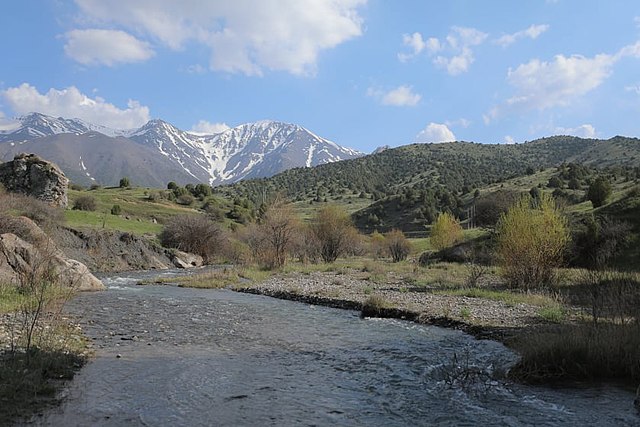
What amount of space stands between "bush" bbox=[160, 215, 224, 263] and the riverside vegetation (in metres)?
0.15

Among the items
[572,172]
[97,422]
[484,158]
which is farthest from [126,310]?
[484,158]

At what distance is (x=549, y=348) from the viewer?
1263cm

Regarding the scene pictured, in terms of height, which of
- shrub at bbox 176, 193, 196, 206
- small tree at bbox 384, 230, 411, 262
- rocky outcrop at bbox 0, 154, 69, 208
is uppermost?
shrub at bbox 176, 193, 196, 206

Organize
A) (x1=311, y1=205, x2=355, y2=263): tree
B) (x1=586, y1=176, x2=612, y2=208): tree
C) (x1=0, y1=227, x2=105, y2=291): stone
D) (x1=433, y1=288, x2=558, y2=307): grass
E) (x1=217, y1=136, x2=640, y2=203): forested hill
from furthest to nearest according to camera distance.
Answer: (x1=217, y1=136, x2=640, y2=203): forested hill
(x1=311, y1=205, x2=355, y2=263): tree
(x1=586, y1=176, x2=612, y2=208): tree
(x1=0, y1=227, x2=105, y2=291): stone
(x1=433, y1=288, x2=558, y2=307): grass

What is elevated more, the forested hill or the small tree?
the forested hill

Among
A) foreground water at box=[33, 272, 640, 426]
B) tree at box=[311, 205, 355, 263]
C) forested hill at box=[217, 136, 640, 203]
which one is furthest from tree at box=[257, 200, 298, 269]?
forested hill at box=[217, 136, 640, 203]

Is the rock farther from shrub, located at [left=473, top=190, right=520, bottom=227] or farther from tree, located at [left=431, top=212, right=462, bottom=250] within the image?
shrub, located at [left=473, top=190, right=520, bottom=227]

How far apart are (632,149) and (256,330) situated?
150361 mm

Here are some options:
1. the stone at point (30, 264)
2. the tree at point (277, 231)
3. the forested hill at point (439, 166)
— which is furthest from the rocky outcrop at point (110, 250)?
the forested hill at point (439, 166)

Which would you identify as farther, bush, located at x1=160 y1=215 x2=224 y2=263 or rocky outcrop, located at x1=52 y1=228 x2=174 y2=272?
bush, located at x1=160 y1=215 x2=224 y2=263

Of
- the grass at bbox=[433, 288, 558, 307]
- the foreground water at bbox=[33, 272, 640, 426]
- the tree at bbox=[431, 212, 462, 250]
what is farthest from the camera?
the tree at bbox=[431, 212, 462, 250]

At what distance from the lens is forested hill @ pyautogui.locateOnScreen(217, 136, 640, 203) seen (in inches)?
5896

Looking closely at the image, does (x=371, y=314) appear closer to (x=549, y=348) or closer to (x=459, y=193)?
(x=549, y=348)

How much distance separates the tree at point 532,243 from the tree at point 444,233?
34.7 m
